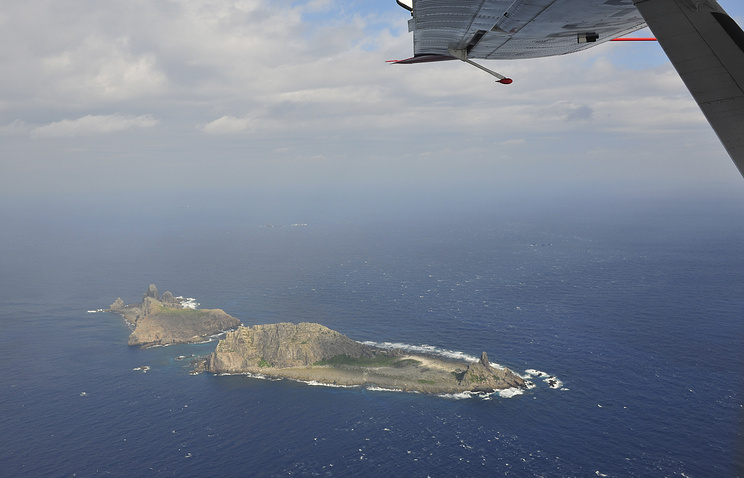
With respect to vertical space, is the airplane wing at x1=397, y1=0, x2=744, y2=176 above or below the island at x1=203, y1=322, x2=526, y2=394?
above

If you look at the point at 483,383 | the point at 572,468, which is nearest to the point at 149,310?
the point at 483,383

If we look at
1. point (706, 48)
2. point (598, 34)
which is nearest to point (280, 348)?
point (598, 34)

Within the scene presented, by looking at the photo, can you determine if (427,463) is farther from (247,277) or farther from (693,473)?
(247,277)

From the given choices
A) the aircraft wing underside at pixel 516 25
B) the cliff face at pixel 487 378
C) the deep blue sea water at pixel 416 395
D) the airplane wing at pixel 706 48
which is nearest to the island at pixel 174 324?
the deep blue sea water at pixel 416 395

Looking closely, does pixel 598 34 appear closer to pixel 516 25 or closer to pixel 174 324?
pixel 516 25

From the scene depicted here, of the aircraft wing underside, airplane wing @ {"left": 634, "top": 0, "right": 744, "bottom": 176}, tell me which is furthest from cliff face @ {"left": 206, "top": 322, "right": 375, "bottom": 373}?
airplane wing @ {"left": 634, "top": 0, "right": 744, "bottom": 176}

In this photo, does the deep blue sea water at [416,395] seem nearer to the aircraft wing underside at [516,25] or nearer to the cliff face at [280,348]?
the cliff face at [280,348]

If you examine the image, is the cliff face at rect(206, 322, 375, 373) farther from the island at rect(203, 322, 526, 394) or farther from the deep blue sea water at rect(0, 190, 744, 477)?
the deep blue sea water at rect(0, 190, 744, 477)
